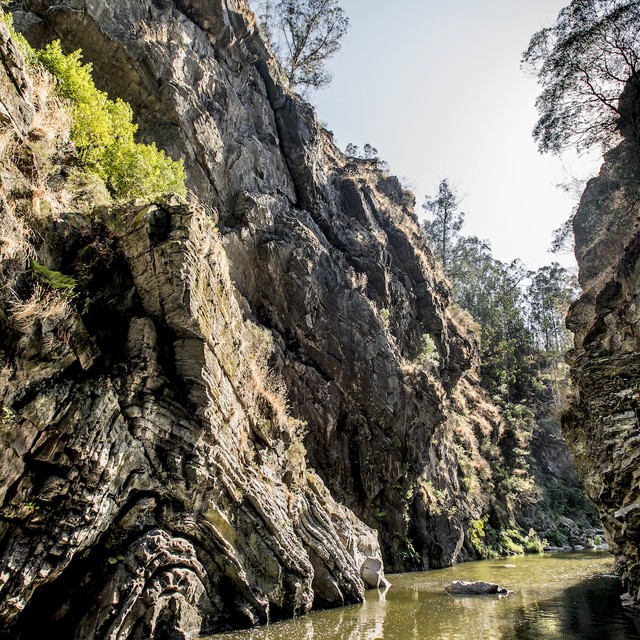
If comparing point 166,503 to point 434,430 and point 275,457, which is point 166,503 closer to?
point 275,457

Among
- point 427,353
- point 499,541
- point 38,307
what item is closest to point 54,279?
point 38,307

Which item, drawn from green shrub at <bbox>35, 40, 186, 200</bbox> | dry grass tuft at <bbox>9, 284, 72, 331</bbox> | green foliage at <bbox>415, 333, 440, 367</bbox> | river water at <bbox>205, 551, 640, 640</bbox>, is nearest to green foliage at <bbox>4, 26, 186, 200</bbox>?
green shrub at <bbox>35, 40, 186, 200</bbox>

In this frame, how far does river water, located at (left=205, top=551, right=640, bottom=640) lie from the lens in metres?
8.95

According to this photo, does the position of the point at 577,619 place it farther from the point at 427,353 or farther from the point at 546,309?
the point at 546,309

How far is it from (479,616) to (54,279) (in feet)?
39.7

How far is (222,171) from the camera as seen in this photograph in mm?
21016

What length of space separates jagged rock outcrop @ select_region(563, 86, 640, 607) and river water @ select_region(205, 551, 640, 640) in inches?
66.9

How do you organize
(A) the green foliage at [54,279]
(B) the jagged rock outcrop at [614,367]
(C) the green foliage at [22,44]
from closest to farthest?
(A) the green foliage at [54,279], (B) the jagged rock outcrop at [614,367], (C) the green foliage at [22,44]

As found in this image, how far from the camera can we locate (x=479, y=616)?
10.6m

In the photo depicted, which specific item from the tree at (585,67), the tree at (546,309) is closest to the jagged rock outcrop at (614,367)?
the tree at (585,67)

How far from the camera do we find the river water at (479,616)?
8953 mm

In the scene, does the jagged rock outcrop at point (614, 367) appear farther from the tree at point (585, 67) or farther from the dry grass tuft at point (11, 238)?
the dry grass tuft at point (11, 238)

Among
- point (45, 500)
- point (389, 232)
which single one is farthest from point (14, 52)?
point (389, 232)

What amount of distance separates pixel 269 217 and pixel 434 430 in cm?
1484
